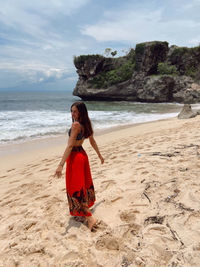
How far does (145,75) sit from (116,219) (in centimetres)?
3616

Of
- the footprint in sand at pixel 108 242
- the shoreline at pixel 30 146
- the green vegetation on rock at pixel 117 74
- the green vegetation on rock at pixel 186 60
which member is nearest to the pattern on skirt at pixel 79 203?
the footprint in sand at pixel 108 242

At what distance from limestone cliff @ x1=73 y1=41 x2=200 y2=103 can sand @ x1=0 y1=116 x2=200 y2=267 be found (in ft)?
89.9

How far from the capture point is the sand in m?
1.78

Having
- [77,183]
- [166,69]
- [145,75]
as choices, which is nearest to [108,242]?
[77,183]

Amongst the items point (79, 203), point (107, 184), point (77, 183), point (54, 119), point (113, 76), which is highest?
point (113, 76)

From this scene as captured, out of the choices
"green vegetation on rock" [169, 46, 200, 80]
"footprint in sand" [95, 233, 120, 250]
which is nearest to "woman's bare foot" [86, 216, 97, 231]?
"footprint in sand" [95, 233, 120, 250]

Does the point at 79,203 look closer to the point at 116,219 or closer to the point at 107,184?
the point at 116,219

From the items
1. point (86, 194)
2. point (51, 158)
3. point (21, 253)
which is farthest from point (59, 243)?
point (51, 158)

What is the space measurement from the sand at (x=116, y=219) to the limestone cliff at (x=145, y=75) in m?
27.4

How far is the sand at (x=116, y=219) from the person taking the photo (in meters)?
1.78

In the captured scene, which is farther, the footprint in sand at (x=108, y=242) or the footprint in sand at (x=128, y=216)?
the footprint in sand at (x=128, y=216)

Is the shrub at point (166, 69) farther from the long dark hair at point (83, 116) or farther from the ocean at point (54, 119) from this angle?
the long dark hair at point (83, 116)

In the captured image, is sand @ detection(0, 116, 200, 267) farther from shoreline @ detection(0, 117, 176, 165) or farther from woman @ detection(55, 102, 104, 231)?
shoreline @ detection(0, 117, 176, 165)

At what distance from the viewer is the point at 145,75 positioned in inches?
1399
